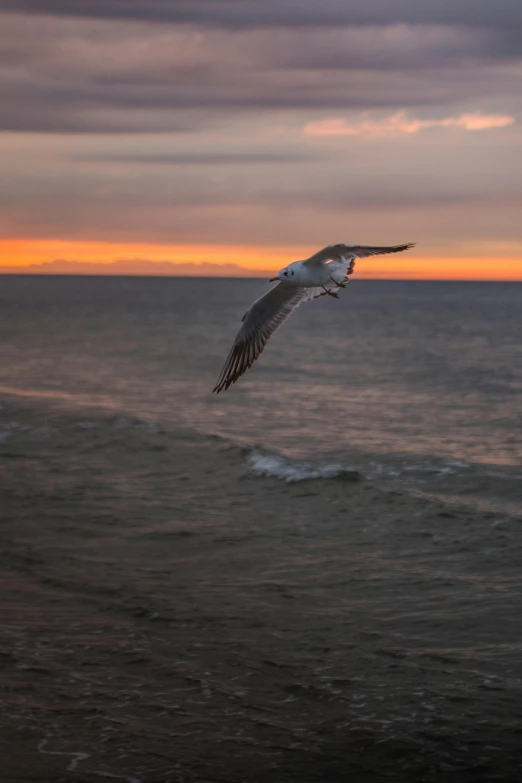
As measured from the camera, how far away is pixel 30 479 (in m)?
21.6

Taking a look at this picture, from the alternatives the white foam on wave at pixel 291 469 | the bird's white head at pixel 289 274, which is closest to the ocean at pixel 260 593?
the white foam on wave at pixel 291 469

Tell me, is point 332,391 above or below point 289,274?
below

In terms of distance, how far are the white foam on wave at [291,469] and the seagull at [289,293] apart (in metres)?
9.10

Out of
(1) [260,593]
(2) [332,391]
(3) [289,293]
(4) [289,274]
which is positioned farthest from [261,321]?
(2) [332,391]

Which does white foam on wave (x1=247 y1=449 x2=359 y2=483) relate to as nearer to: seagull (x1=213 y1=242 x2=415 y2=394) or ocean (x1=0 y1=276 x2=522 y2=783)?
ocean (x1=0 y1=276 x2=522 y2=783)

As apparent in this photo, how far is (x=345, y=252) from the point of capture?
1132 cm

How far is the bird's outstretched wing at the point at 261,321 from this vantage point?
12.9 meters

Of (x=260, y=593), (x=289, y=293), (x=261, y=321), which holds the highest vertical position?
(x=289, y=293)

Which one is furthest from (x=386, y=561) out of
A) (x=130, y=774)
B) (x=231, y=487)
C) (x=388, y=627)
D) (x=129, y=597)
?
→ (x=130, y=774)

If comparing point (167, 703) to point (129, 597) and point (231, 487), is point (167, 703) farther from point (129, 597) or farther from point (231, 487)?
point (231, 487)

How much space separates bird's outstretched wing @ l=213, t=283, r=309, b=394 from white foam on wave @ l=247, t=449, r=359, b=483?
9077mm

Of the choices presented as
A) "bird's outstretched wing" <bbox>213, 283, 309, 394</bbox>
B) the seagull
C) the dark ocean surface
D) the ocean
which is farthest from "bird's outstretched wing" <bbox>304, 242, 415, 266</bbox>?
the dark ocean surface

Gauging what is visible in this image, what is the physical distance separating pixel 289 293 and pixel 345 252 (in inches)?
76.0

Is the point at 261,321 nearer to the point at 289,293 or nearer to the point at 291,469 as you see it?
the point at 289,293
